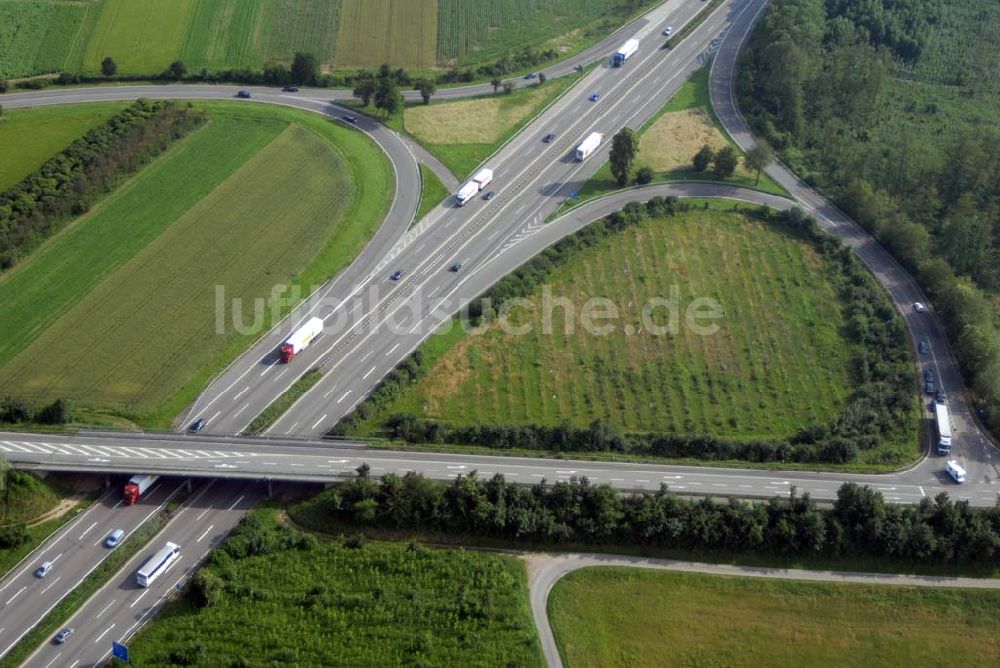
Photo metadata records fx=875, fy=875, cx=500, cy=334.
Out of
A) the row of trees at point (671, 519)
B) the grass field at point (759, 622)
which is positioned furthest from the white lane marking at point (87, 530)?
the grass field at point (759, 622)

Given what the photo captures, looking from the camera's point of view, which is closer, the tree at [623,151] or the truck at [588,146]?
the tree at [623,151]

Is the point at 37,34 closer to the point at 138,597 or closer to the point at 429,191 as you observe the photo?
the point at 429,191

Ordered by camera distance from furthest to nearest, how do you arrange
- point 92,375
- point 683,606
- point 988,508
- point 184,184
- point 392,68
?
point 392,68 < point 184,184 < point 92,375 < point 988,508 < point 683,606

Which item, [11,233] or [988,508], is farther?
[11,233]

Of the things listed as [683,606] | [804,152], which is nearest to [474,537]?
[683,606]

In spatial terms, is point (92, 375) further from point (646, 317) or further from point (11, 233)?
point (646, 317)

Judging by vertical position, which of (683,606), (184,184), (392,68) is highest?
(392,68)

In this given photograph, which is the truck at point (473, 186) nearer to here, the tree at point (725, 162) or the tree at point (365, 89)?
the tree at point (365, 89)
